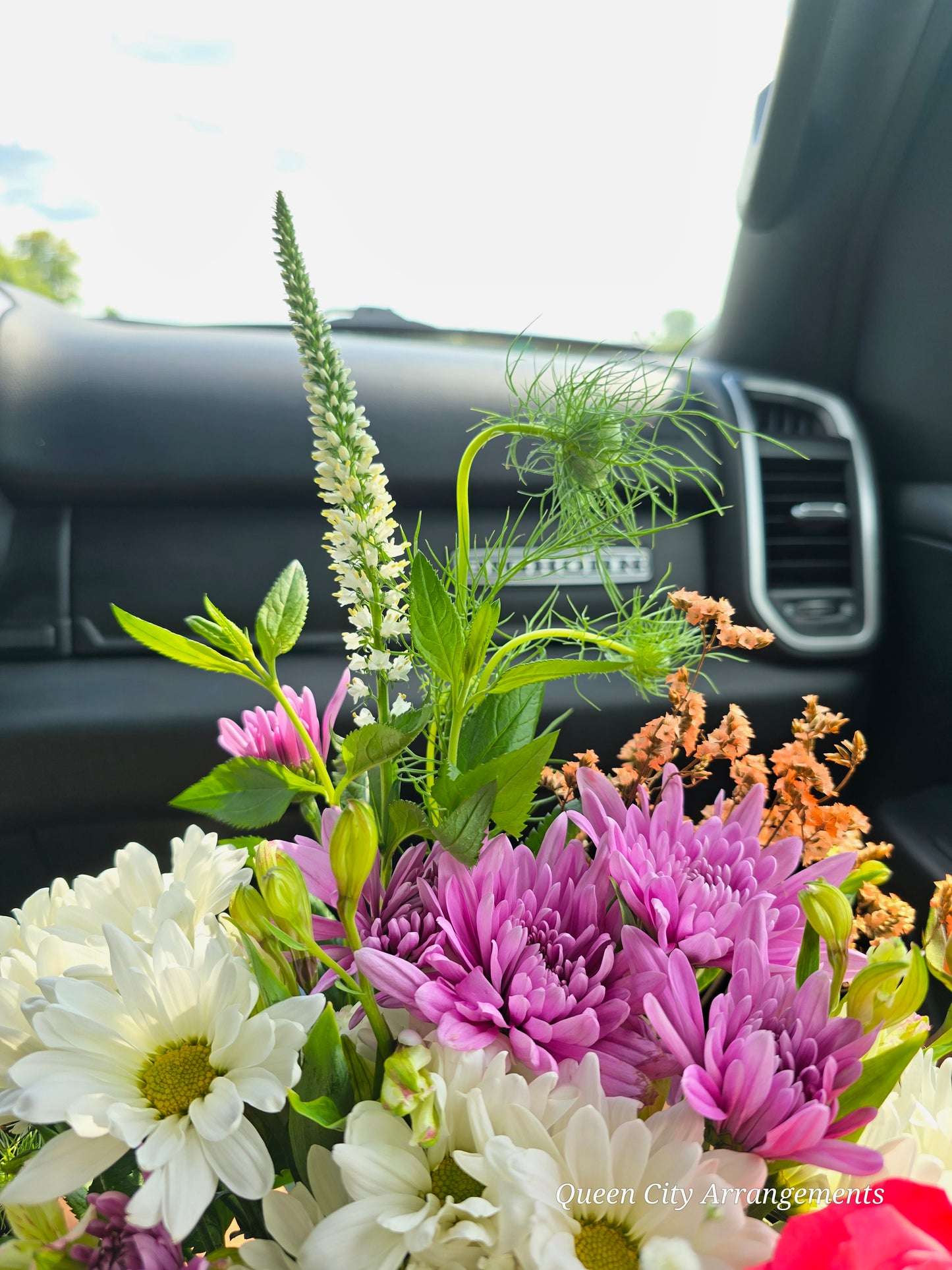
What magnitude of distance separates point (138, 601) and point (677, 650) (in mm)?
1188

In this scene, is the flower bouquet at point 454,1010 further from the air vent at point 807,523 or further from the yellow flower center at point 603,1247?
the air vent at point 807,523

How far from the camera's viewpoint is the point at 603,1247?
317mm

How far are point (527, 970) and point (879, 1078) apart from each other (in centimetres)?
14

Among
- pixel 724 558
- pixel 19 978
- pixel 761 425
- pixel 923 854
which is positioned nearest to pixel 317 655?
pixel 724 558

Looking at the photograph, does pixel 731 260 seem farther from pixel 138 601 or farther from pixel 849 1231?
pixel 849 1231

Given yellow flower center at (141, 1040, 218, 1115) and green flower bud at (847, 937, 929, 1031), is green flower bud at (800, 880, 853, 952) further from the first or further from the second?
yellow flower center at (141, 1040, 218, 1115)

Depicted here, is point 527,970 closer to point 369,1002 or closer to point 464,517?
point 369,1002

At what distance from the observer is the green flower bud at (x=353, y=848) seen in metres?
0.34

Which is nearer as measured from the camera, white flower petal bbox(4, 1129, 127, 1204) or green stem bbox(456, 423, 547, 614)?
white flower petal bbox(4, 1129, 127, 1204)

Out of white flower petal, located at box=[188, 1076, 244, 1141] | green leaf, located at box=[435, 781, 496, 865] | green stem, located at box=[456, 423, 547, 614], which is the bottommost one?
white flower petal, located at box=[188, 1076, 244, 1141]

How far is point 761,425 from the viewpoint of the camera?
70.6 inches

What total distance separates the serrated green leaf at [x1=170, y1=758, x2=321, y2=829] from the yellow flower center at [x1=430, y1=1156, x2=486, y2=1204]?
0.16m

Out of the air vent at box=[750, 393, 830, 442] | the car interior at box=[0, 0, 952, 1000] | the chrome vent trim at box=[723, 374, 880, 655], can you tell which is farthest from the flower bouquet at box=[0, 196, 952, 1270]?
the air vent at box=[750, 393, 830, 442]

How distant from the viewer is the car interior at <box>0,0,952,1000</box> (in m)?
1.46
